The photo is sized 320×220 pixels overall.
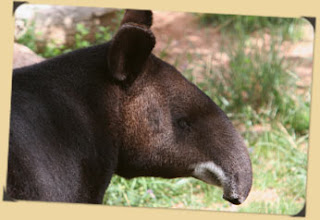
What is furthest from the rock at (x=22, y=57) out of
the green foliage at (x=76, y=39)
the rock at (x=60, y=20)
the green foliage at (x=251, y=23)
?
the green foliage at (x=251, y=23)

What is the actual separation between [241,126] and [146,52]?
3.77 meters

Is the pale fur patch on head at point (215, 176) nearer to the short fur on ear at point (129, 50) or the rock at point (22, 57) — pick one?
the short fur on ear at point (129, 50)

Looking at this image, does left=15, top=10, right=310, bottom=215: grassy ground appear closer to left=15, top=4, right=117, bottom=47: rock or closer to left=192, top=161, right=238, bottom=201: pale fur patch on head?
left=15, top=4, right=117, bottom=47: rock

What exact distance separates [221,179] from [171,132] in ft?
1.51

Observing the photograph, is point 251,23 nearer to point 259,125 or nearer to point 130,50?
point 259,125

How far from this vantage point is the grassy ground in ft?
20.9

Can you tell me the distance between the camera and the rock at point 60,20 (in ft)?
26.4

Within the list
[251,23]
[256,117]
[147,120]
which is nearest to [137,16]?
[147,120]

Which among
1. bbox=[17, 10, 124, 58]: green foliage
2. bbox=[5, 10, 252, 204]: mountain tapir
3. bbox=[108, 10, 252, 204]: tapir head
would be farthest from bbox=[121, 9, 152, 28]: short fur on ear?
bbox=[17, 10, 124, 58]: green foliage

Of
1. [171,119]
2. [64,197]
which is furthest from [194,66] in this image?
[64,197]

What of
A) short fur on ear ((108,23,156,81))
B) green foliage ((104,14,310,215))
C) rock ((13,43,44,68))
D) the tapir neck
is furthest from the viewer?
green foliage ((104,14,310,215))

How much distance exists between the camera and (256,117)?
7.48 metres

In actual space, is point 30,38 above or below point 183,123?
above

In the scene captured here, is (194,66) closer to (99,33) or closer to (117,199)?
(99,33)
